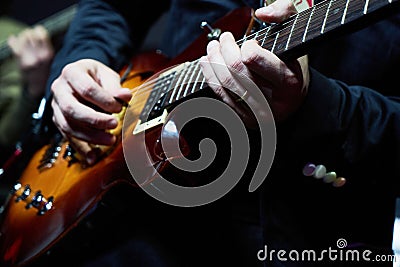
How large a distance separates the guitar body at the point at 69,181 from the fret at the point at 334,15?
0.63ft

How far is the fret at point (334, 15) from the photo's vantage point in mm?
611

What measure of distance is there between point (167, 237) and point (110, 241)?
0.09 m

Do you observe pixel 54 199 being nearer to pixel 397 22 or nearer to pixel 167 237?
pixel 167 237

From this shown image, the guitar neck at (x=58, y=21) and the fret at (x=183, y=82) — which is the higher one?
the fret at (x=183, y=82)

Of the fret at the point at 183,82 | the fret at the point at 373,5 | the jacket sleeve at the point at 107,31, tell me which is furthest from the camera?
the jacket sleeve at the point at 107,31

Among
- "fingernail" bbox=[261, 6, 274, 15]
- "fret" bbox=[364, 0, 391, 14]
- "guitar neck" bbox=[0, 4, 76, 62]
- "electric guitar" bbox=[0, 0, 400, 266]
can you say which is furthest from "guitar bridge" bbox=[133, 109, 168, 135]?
"guitar neck" bbox=[0, 4, 76, 62]

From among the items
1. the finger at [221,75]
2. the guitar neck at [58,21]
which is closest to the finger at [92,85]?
the finger at [221,75]

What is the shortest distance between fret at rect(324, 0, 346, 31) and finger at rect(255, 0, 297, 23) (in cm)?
6

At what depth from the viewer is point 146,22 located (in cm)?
125

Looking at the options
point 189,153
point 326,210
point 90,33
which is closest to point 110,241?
point 189,153

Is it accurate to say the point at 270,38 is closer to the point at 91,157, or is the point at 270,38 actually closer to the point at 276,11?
the point at 276,11

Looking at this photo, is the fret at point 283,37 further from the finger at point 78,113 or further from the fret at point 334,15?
the finger at point 78,113

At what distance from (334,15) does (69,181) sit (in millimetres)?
525

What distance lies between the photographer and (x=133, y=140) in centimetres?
83
